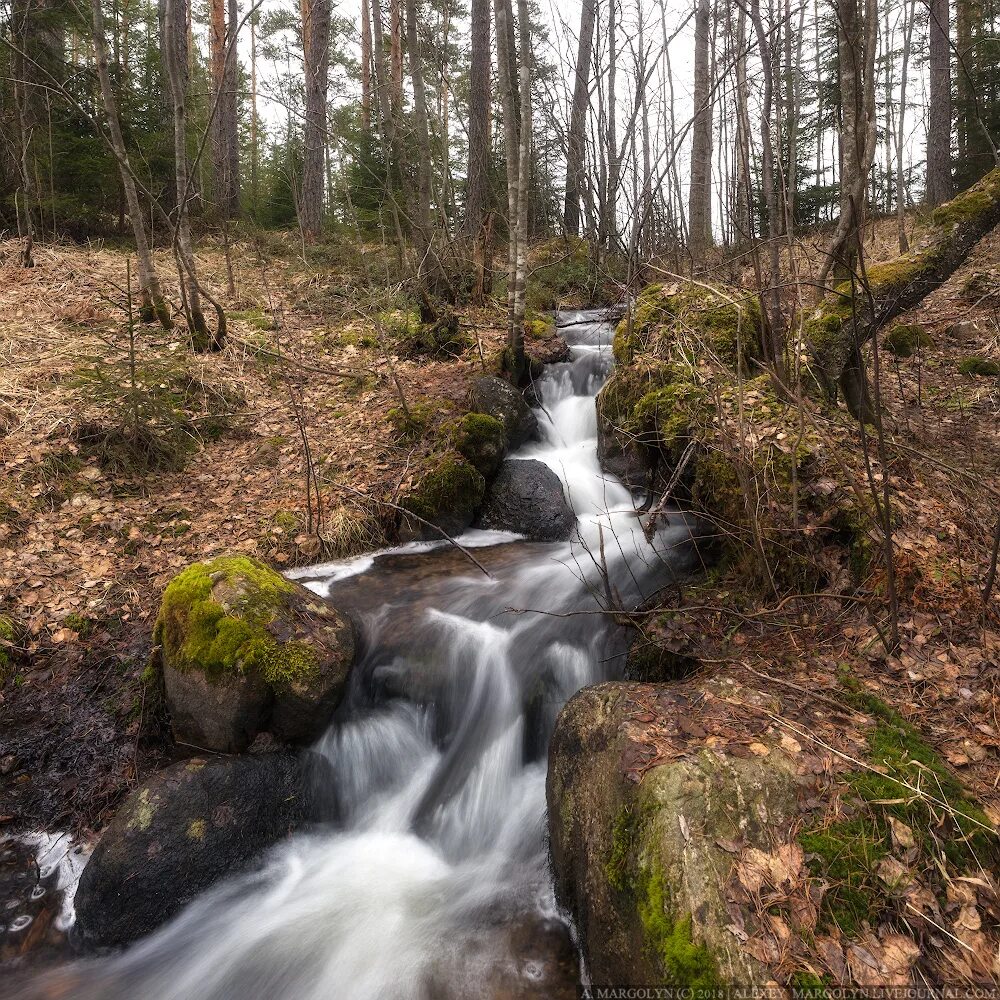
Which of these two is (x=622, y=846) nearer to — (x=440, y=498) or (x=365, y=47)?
(x=440, y=498)

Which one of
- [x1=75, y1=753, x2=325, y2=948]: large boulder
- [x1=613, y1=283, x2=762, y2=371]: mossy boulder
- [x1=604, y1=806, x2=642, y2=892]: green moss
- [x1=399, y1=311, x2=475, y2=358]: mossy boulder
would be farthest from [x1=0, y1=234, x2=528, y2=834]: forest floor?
[x1=604, y1=806, x2=642, y2=892]: green moss

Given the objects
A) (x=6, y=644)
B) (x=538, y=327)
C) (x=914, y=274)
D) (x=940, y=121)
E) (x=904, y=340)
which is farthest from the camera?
(x=940, y=121)

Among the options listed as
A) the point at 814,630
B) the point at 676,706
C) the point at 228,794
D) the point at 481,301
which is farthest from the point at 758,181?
the point at 228,794

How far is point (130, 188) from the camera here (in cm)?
807

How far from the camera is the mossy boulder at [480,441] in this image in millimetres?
6793

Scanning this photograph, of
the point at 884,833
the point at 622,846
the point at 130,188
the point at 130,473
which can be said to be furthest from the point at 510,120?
the point at 884,833

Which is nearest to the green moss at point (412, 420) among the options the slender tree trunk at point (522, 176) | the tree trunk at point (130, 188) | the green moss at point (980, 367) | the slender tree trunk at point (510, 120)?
the slender tree trunk at point (522, 176)

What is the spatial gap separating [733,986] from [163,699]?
3.92 metres

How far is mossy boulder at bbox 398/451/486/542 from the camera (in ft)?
21.1

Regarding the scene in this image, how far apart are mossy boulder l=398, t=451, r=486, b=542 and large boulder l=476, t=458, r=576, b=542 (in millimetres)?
304

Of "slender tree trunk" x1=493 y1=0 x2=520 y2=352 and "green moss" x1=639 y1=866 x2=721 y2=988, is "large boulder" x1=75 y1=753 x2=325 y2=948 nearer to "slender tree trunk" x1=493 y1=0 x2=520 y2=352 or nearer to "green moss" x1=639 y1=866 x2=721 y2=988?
"green moss" x1=639 y1=866 x2=721 y2=988

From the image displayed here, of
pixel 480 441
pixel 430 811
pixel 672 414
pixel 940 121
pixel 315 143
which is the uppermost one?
pixel 315 143

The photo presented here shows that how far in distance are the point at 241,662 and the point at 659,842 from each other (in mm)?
2865

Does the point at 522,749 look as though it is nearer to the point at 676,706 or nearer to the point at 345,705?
the point at 345,705
